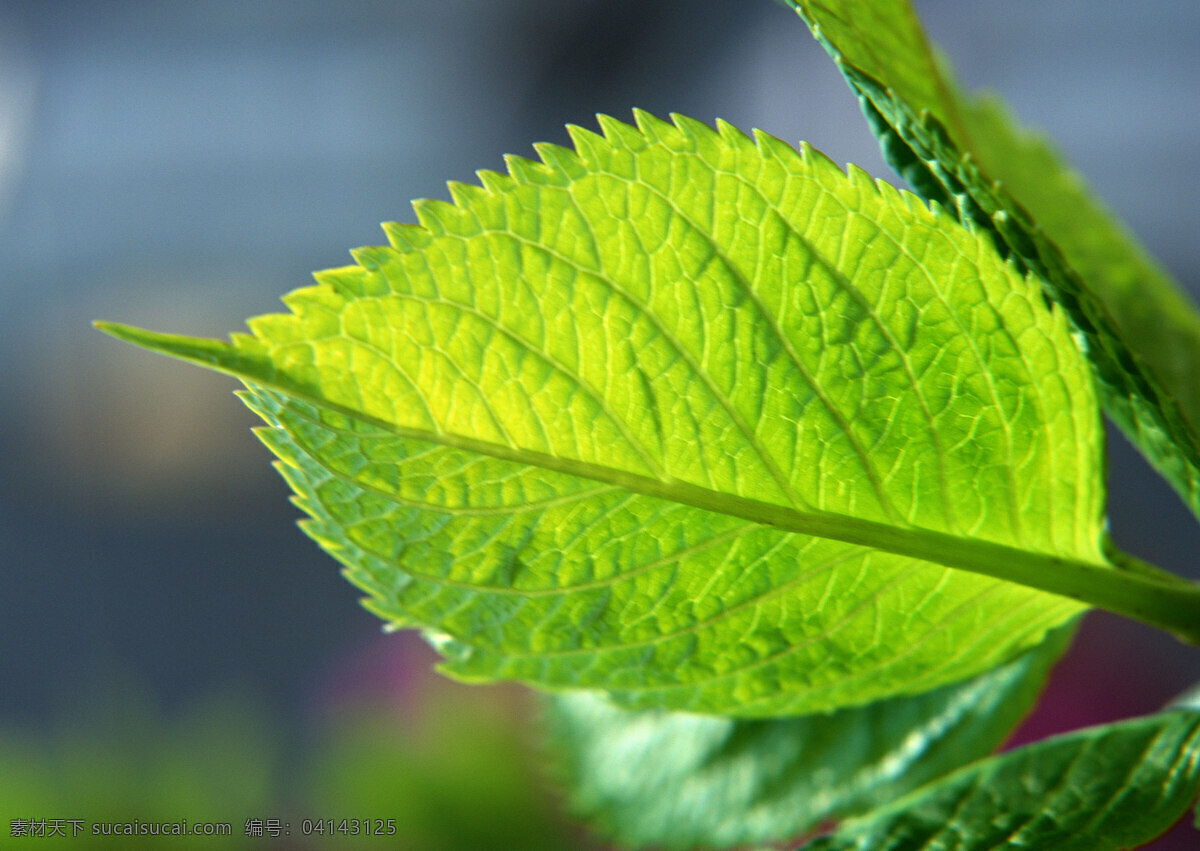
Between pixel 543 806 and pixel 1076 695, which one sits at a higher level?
pixel 543 806

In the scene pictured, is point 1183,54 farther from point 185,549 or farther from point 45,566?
point 45,566

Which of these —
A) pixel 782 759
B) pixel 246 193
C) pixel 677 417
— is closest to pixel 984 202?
pixel 677 417

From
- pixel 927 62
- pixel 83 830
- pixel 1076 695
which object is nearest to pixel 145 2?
pixel 83 830

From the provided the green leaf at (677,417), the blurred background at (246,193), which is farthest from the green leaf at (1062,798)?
the blurred background at (246,193)

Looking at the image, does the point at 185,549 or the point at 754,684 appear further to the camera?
the point at 185,549

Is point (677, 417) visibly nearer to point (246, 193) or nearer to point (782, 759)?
point (782, 759)

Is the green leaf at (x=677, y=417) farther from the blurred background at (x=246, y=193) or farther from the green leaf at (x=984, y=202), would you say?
the blurred background at (x=246, y=193)
